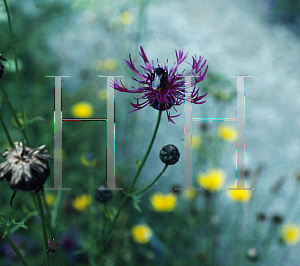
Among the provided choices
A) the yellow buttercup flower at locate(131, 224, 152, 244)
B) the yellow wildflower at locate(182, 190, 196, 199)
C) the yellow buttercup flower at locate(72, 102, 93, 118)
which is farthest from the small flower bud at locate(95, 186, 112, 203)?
the yellow buttercup flower at locate(72, 102, 93, 118)

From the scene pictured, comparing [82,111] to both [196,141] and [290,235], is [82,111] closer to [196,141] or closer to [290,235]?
[196,141]

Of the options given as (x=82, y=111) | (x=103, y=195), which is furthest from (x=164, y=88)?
(x=82, y=111)

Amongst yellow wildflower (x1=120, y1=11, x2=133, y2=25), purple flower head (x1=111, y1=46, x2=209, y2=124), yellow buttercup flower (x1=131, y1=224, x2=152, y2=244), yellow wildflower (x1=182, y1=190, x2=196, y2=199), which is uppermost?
yellow wildflower (x1=120, y1=11, x2=133, y2=25)

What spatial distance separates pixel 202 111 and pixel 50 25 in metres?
0.79

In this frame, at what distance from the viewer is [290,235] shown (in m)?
1.10

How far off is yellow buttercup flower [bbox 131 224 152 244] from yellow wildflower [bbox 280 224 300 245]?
0.45 metres

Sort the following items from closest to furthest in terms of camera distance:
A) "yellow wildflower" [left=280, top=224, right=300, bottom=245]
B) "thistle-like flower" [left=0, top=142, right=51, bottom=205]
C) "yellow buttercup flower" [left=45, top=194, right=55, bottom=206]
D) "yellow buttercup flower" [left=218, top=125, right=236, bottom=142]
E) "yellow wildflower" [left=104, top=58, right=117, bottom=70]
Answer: "thistle-like flower" [left=0, top=142, right=51, bottom=205] < "yellow wildflower" [left=280, top=224, right=300, bottom=245] < "yellow buttercup flower" [left=45, top=194, right=55, bottom=206] < "yellow buttercup flower" [left=218, top=125, right=236, bottom=142] < "yellow wildflower" [left=104, top=58, right=117, bottom=70]

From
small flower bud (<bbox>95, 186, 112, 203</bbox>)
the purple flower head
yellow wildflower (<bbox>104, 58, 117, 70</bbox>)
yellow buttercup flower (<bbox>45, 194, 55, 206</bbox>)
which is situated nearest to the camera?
the purple flower head

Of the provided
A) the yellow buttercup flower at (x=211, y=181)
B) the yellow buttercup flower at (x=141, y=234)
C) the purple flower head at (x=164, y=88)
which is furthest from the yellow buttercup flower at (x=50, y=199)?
the purple flower head at (x=164, y=88)

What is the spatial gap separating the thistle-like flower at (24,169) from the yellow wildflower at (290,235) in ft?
3.02

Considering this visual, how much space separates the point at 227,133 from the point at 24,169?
3.25 ft

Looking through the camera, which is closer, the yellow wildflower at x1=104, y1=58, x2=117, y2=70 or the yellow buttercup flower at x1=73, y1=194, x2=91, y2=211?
the yellow buttercup flower at x1=73, y1=194, x2=91, y2=211

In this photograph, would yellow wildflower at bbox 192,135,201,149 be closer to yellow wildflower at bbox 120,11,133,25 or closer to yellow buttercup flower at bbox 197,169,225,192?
yellow buttercup flower at bbox 197,169,225,192

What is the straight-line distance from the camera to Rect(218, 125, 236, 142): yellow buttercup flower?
130 cm
